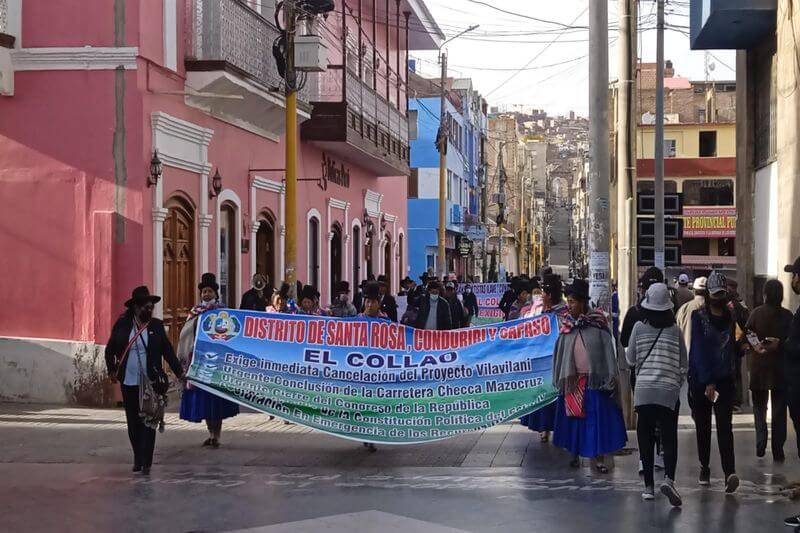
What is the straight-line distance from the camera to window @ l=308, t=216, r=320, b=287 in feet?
83.7

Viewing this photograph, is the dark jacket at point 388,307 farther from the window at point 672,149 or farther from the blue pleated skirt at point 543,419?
the window at point 672,149

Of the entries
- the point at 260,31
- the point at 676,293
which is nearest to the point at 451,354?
the point at 676,293

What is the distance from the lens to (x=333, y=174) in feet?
88.7

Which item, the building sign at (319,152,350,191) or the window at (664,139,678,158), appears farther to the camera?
the window at (664,139,678,158)

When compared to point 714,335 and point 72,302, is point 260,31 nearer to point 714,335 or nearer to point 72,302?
point 72,302

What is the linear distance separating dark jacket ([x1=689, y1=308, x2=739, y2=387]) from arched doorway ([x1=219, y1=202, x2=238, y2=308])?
1140 cm

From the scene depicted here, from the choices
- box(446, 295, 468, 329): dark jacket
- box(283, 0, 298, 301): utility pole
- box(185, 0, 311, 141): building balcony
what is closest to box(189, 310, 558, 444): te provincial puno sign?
box(283, 0, 298, 301): utility pole

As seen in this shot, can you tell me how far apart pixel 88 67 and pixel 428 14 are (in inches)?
859

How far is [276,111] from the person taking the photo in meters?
20.7

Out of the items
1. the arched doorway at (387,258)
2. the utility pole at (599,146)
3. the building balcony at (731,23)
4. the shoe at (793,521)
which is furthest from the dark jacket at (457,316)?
the arched doorway at (387,258)

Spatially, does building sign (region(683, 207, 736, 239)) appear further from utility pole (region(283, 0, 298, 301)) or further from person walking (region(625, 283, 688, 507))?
person walking (region(625, 283, 688, 507))

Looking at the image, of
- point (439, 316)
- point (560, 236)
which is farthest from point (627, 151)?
point (560, 236)

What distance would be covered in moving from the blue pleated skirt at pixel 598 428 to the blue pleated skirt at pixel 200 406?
150 inches

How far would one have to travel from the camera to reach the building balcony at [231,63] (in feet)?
55.8
